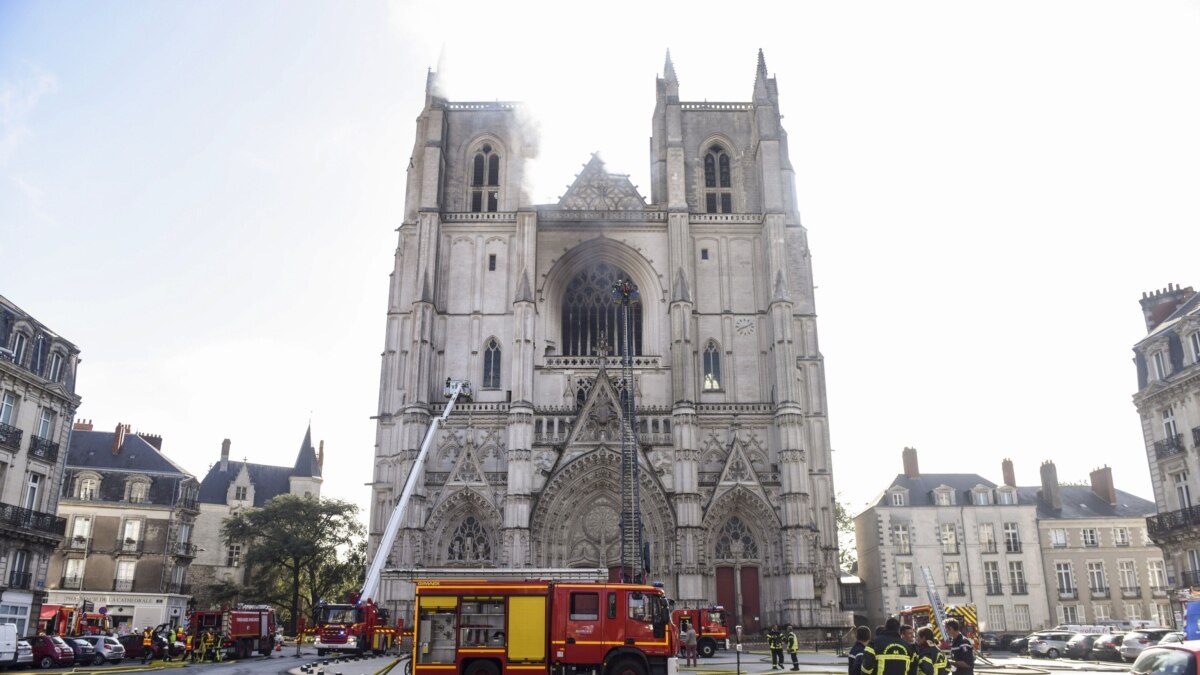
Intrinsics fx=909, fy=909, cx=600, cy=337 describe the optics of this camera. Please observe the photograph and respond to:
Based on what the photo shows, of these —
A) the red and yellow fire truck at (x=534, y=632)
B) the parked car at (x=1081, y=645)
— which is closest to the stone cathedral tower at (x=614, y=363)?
the parked car at (x=1081, y=645)

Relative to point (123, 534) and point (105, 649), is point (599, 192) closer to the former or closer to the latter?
point (105, 649)

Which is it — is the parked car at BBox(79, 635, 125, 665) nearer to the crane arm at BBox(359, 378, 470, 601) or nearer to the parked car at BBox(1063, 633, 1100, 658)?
the crane arm at BBox(359, 378, 470, 601)

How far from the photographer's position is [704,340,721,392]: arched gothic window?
126ft

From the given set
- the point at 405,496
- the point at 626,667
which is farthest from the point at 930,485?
the point at 626,667

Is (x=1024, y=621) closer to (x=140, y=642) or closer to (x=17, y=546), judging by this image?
(x=140, y=642)

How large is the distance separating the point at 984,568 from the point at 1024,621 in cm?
297

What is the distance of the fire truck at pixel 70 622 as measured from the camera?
106 feet

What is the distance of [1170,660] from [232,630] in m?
26.0

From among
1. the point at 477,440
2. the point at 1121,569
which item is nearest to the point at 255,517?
the point at 477,440

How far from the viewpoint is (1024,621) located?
44.1 meters

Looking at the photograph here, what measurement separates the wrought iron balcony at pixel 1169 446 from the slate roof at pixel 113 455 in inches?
1698

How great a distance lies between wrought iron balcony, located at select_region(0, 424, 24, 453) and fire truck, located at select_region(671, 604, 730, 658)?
2085 cm

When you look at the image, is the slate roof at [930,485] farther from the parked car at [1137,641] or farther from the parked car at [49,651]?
the parked car at [49,651]

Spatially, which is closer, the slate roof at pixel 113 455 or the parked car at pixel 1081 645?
the parked car at pixel 1081 645
